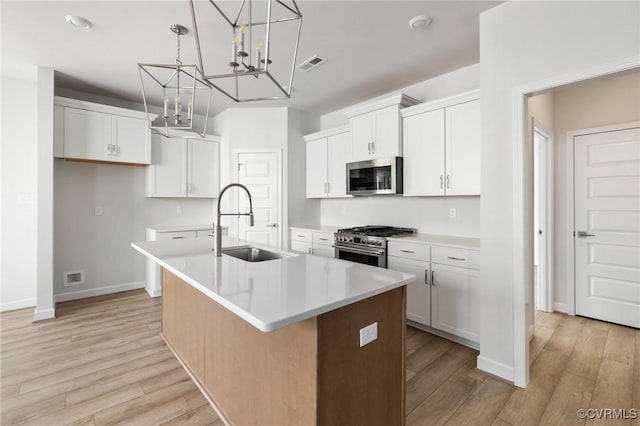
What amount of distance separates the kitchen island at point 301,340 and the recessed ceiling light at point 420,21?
6.59 feet

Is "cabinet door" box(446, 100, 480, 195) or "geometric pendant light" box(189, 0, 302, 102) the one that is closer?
"geometric pendant light" box(189, 0, 302, 102)

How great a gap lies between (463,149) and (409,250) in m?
1.09

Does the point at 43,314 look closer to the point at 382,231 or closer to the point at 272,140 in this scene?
the point at 272,140

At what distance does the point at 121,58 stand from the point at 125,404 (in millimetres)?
3063

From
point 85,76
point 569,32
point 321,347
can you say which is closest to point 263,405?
point 321,347

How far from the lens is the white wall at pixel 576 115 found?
10.1 feet

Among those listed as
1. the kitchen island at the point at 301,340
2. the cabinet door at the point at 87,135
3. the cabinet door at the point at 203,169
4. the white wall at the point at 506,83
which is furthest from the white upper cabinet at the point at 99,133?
the white wall at the point at 506,83

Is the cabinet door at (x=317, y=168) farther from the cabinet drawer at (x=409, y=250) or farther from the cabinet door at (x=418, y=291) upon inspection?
the cabinet door at (x=418, y=291)

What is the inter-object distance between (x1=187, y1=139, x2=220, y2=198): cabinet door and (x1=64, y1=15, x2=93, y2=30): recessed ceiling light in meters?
2.14

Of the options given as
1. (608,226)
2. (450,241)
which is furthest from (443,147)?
(608,226)

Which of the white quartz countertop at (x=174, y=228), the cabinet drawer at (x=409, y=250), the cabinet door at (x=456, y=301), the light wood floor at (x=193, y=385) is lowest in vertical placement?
the light wood floor at (x=193, y=385)

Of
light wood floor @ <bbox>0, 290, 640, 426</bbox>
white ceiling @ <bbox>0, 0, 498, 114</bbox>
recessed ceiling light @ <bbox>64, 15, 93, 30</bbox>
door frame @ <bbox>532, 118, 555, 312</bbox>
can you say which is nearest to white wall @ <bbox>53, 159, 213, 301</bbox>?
light wood floor @ <bbox>0, 290, 640, 426</bbox>

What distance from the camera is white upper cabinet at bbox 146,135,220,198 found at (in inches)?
171

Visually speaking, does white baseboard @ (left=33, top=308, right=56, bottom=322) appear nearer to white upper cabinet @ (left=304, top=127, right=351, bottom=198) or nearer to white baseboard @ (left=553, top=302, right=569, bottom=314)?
white upper cabinet @ (left=304, top=127, right=351, bottom=198)
